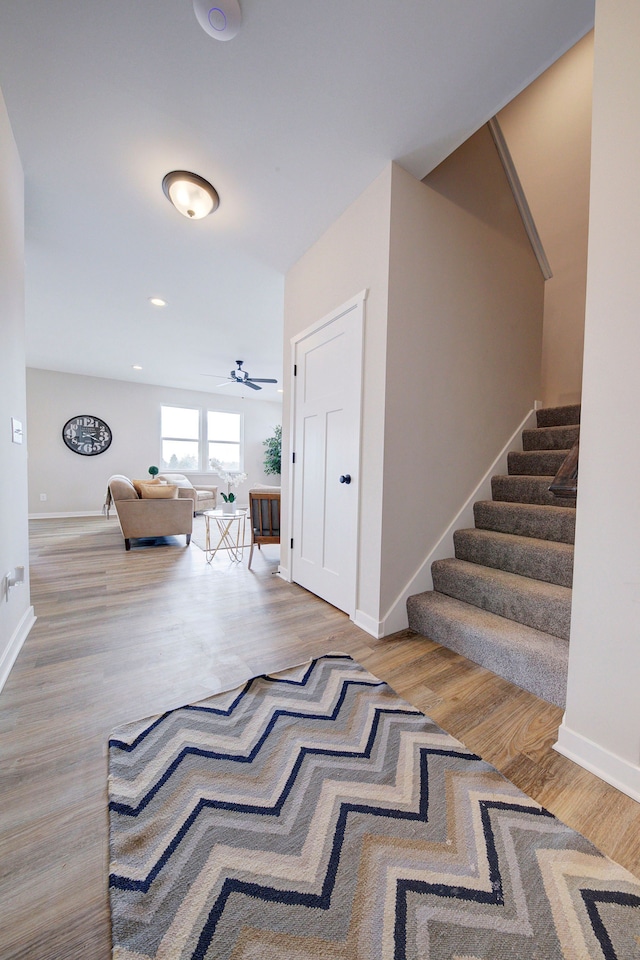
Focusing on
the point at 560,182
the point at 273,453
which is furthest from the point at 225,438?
the point at 560,182

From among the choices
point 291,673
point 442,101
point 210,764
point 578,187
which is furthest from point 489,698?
point 578,187

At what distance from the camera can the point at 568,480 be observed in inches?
49.9

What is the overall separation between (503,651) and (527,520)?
2.84 ft

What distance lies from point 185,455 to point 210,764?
7135mm

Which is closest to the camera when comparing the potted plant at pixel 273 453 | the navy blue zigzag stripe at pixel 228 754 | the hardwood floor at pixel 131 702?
the hardwood floor at pixel 131 702

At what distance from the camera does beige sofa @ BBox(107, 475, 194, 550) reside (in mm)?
4145

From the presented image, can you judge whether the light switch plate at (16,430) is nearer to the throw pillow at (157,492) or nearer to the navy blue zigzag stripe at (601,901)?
the throw pillow at (157,492)

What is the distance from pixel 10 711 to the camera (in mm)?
1371

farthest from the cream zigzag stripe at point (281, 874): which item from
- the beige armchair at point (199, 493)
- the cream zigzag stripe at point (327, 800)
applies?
the beige armchair at point (199, 493)

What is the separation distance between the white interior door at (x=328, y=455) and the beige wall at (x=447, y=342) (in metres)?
0.25

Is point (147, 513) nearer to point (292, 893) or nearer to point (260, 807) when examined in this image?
point (260, 807)

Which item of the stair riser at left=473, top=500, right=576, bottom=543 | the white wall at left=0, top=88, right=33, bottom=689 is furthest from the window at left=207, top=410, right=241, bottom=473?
the stair riser at left=473, top=500, right=576, bottom=543

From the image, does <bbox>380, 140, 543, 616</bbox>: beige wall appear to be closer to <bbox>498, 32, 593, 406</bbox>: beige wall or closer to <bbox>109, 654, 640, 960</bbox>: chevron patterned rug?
<bbox>498, 32, 593, 406</bbox>: beige wall

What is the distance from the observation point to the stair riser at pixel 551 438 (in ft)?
8.56
